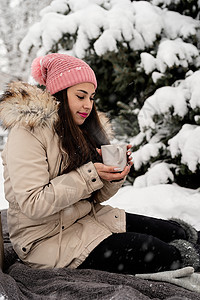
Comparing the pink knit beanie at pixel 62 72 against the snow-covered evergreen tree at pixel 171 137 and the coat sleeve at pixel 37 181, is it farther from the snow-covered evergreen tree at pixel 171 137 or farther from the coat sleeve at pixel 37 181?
the snow-covered evergreen tree at pixel 171 137

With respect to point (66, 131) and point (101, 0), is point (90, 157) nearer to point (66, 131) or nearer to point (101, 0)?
point (66, 131)

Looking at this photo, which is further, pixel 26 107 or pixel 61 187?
pixel 26 107

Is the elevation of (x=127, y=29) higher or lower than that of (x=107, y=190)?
higher

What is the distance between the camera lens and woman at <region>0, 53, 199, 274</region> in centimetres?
172

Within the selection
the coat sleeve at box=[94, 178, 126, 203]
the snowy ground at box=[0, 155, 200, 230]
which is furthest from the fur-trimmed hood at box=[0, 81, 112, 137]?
the snowy ground at box=[0, 155, 200, 230]

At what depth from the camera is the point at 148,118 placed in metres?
4.21

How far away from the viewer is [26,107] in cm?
185

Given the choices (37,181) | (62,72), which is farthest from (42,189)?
(62,72)

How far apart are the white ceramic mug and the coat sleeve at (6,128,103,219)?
10 centimetres

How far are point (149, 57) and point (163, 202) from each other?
1.89m

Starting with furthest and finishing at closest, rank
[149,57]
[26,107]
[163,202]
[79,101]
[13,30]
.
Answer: [13,30], [149,57], [163,202], [79,101], [26,107]

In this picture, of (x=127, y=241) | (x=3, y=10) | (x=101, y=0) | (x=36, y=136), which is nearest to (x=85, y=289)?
(x=127, y=241)

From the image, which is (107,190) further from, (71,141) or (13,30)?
(13,30)

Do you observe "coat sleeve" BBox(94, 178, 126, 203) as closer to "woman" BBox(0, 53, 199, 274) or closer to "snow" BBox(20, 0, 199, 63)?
"woman" BBox(0, 53, 199, 274)
